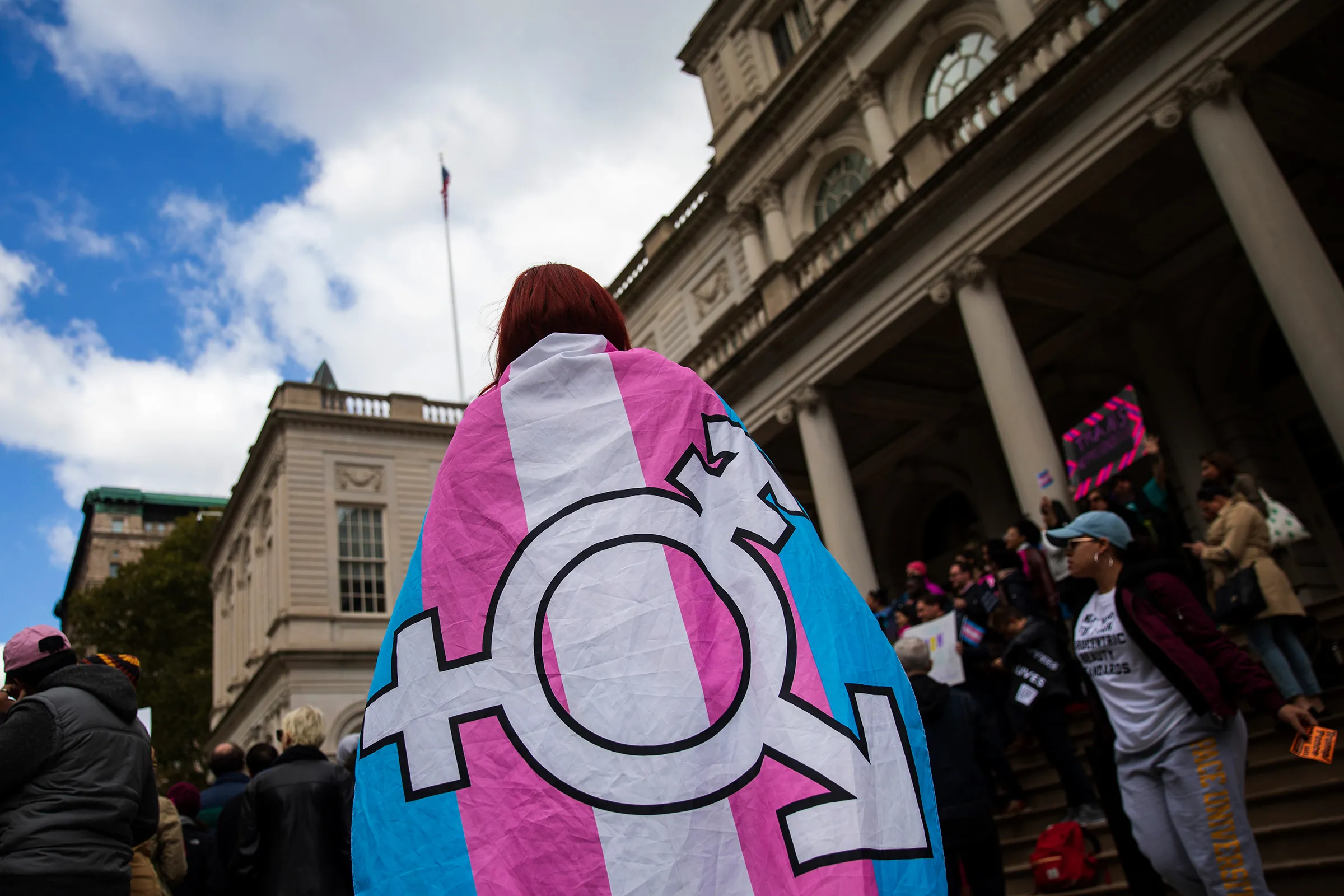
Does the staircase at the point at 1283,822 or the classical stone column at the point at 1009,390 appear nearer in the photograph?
the staircase at the point at 1283,822

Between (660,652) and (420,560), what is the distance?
610 mm

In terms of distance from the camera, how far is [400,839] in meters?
1.83

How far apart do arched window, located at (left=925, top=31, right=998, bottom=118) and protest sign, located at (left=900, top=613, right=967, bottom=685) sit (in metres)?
8.76

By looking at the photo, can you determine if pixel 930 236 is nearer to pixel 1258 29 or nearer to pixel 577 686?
pixel 1258 29

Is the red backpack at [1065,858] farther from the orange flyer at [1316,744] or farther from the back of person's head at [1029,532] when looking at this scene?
the orange flyer at [1316,744]

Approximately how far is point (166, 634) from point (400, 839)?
44.2m

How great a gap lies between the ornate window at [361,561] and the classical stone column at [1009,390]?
72.5ft

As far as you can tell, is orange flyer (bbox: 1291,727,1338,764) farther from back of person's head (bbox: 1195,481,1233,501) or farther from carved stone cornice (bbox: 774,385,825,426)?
carved stone cornice (bbox: 774,385,825,426)

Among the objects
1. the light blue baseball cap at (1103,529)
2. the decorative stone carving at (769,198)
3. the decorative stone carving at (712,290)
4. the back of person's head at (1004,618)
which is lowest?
the light blue baseball cap at (1103,529)

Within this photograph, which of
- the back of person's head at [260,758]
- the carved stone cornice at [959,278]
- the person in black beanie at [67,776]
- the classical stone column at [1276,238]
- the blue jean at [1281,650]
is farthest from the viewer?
the carved stone cornice at [959,278]

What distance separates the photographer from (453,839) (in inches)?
69.9

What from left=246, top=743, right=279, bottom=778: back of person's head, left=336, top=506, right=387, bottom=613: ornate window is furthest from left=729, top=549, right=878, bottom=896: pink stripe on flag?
left=336, top=506, right=387, bottom=613: ornate window

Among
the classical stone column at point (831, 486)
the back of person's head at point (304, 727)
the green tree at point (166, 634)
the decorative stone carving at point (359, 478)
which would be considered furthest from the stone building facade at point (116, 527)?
the back of person's head at point (304, 727)

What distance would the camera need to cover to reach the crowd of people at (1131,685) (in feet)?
13.1
